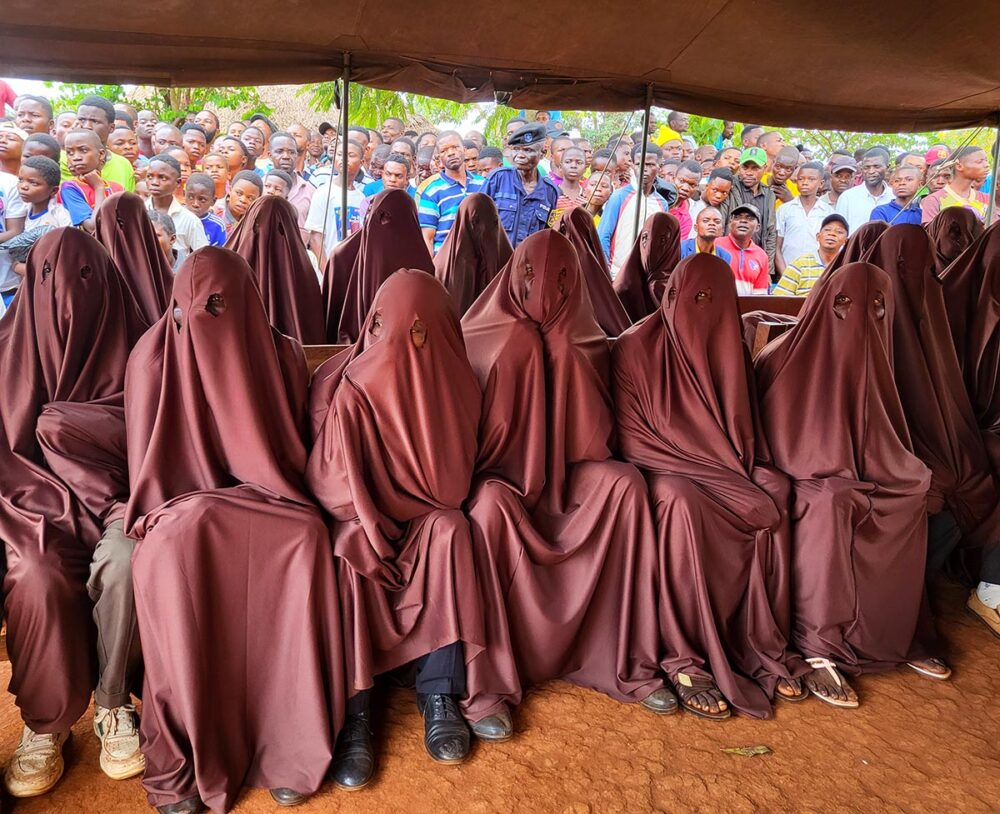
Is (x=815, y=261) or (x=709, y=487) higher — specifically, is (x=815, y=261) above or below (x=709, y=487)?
above

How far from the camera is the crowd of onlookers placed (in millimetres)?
5211

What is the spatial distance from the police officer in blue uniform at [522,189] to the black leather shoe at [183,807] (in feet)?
15.0

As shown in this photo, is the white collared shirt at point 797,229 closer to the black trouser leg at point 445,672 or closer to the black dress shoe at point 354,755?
the black trouser leg at point 445,672

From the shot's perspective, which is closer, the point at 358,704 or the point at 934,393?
the point at 358,704

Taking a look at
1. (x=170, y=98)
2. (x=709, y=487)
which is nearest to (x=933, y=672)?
Answer: (x=709, y=487)

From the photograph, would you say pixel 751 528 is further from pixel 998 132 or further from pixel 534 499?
pixel 998 132

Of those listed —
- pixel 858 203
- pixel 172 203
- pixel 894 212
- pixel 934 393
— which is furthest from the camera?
pixel 858 203

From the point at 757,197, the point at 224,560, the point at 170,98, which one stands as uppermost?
the point at 170,98

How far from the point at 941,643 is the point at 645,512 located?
5.21 ft

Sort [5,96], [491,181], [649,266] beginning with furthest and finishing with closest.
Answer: [491,181] → [5,96] → [649,266]

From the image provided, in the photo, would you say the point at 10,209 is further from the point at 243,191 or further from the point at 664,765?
the point at 664,765

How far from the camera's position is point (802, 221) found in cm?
682

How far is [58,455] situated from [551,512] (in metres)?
1.78

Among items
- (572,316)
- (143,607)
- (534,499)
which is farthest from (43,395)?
(572,316)
